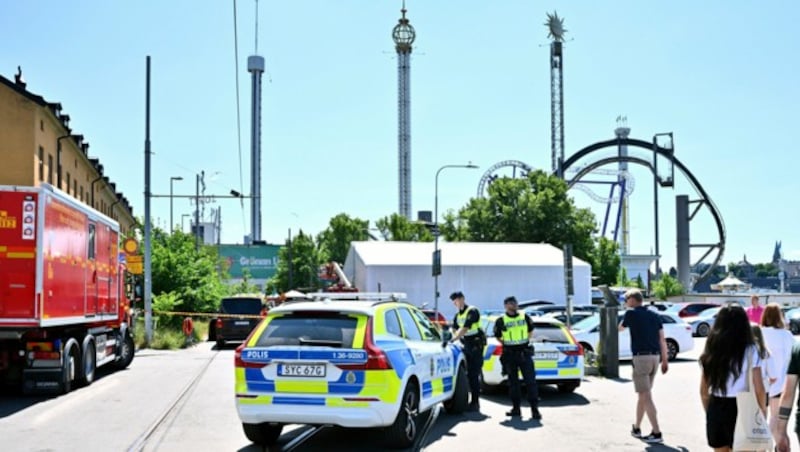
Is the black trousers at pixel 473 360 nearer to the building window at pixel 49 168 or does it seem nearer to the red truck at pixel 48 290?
the red truck at pixel 48 290

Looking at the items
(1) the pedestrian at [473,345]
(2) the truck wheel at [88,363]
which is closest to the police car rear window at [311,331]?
(1) the pedestrian at [473,345]

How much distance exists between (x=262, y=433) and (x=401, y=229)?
80.3m

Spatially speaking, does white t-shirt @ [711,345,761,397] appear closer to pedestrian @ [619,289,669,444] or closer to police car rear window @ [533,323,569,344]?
pedestrian @ [619,289,669,444]

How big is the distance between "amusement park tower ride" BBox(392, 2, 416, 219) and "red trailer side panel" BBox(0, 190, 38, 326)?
84.1 m

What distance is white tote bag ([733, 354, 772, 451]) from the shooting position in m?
5.87

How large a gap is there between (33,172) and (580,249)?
144 ft

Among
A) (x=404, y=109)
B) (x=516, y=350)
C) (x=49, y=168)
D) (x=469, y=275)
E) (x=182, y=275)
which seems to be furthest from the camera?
(x=404, y=109)

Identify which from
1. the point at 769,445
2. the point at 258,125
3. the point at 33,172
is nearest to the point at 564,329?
the point at 769,445

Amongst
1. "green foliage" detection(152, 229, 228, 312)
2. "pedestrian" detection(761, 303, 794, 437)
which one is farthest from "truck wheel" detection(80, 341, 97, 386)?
"green foliage" detection(152, 229, 228, 312)

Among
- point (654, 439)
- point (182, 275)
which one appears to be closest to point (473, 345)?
point (654, 439)

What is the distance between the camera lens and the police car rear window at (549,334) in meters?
13.9

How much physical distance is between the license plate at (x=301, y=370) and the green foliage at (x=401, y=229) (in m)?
80.4

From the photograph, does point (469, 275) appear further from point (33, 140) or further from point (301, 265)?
point (301, 265)

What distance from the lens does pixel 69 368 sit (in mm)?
14633
